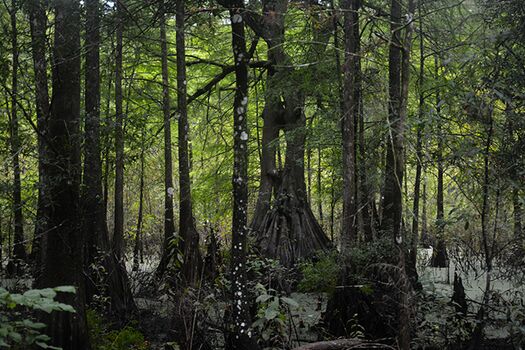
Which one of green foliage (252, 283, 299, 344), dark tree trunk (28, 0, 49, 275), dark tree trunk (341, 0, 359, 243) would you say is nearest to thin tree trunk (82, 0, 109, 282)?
dark tree trunk (28, 0, 49, 275)

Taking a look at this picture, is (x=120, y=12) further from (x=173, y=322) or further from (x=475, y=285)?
(x=475, y=285)

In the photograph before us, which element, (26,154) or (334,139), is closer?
(26,154)

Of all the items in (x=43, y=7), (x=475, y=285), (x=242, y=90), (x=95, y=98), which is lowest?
(x=475, y=285)

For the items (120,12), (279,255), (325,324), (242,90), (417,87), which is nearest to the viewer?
(242,90)

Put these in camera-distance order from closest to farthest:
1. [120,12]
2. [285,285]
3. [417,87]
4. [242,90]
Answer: [242,90]
[120,12]
[285,285]
[417,87]

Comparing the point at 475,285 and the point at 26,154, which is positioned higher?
the point at 26,154

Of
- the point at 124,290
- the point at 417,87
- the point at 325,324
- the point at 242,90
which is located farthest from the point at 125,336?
the point at 417,87

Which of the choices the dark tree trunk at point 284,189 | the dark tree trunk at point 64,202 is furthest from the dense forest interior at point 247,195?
the dark tree trunk at point 284,189

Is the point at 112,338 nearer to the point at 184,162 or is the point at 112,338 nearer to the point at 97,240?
the point at 97,240

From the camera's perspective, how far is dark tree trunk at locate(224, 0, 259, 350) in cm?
495

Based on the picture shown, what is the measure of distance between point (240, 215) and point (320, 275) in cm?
469

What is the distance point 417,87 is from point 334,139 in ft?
6.28

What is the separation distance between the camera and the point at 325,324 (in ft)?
21.6

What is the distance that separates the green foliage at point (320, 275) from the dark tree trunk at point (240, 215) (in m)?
3.66
